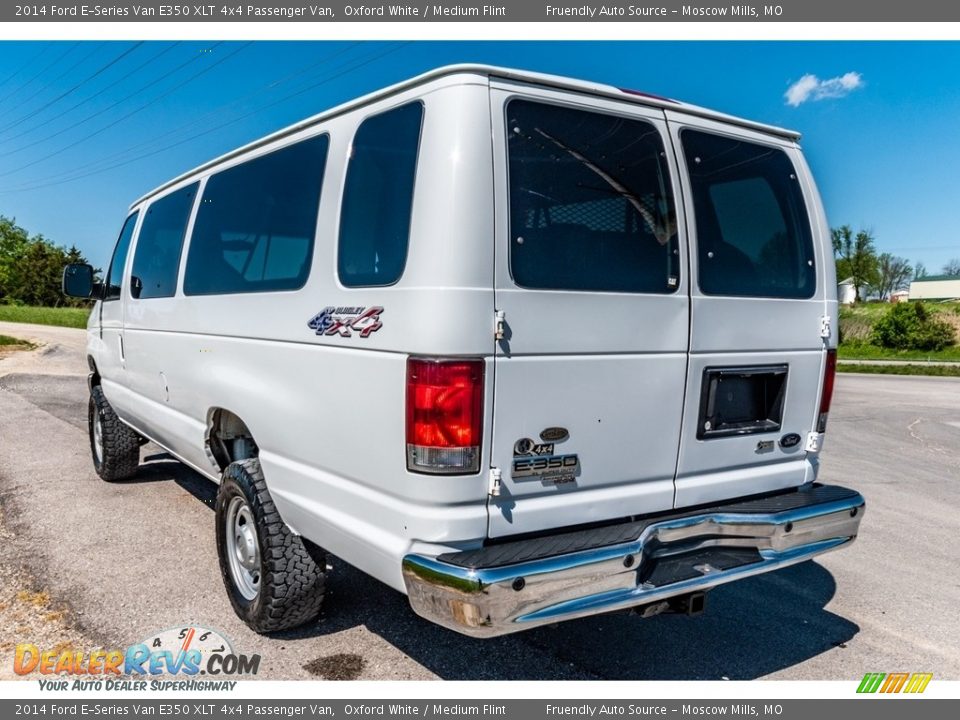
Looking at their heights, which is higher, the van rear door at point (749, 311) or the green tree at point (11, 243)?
the green tree at point (11, 243)

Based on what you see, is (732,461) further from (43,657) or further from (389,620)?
(43,657)

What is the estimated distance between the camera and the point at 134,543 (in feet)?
15.5

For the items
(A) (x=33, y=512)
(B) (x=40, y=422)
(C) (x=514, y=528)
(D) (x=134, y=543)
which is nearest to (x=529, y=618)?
(C) (x=514, y=528)

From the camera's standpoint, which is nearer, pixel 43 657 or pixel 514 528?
pixel 514 528

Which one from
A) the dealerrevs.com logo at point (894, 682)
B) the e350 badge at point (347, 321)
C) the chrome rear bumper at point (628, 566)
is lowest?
the dealerrevs.com logo at point (894, 682)

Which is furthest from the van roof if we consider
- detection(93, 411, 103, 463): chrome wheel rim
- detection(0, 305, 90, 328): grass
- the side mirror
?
detection(0, 305, 90, 328): grass

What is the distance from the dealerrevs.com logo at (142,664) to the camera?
3133mm

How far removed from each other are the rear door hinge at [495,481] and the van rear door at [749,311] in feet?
3.02

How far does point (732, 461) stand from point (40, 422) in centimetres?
867

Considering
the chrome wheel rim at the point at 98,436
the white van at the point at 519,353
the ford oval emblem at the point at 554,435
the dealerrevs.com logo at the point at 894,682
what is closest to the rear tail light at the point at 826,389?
the white van at the point at 519,353

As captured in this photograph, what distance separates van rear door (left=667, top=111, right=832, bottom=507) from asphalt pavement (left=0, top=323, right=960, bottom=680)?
2.73ft

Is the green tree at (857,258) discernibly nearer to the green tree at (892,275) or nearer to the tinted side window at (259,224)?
the green tree at (892,275)

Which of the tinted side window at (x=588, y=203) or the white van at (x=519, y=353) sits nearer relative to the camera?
the white van at (x=519, y=353)

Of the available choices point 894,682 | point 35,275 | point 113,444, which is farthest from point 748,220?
point 35,275
